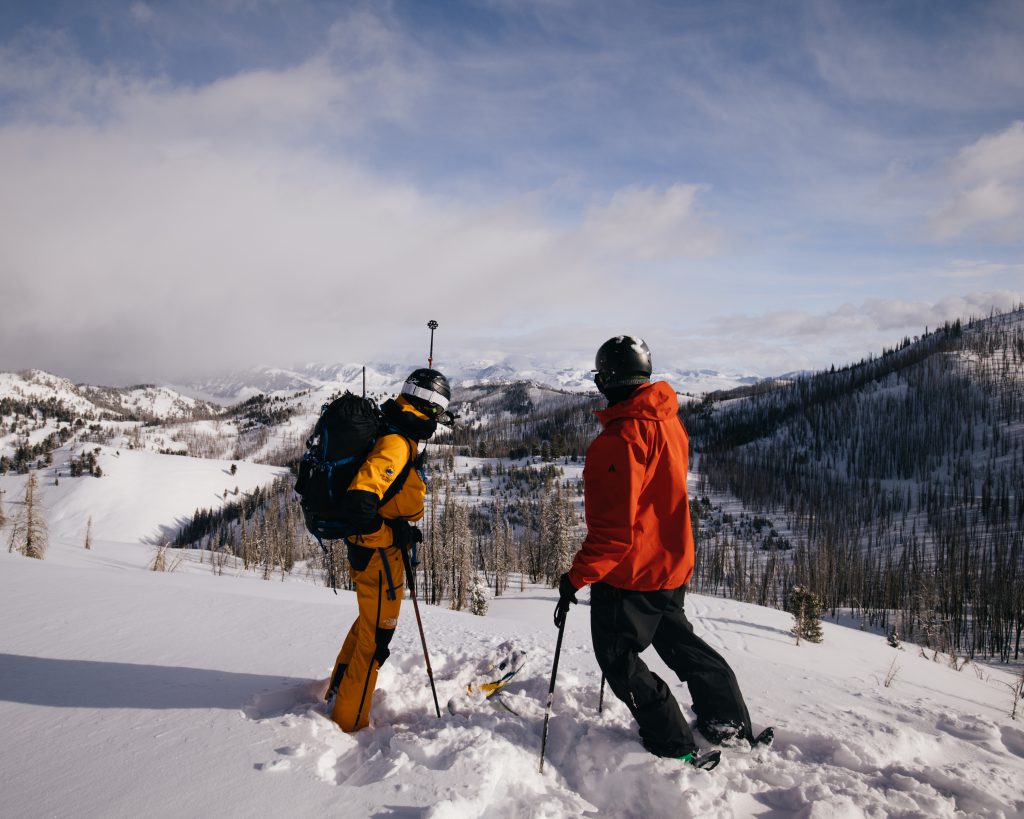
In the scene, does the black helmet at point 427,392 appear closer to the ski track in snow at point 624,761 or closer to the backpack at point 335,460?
the backpack at point 335,460

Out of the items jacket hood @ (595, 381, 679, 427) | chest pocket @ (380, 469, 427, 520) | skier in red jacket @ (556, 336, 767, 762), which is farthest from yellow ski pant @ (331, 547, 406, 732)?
jacket hood @ (595, 381, 679, 427)

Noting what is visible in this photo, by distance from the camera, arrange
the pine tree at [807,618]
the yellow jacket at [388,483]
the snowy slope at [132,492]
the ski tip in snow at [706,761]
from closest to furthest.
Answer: the ski tip in snow at [706,761], the yellow jacket at [388,483], the pine tree at [807,618], the snowy slope at [132,492]

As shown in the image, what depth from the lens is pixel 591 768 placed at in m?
3.64

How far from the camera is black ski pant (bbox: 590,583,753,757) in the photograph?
3.73 meters

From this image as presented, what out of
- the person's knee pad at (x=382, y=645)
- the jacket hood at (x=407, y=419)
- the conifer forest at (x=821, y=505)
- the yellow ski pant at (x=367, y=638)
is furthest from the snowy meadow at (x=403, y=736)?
the conifer forest at (x=821, y=505)

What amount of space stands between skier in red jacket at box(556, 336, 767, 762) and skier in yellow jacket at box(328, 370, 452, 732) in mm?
1471

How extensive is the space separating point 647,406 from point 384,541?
2.43 meters

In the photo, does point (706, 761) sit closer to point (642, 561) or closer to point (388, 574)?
point (642, 561)

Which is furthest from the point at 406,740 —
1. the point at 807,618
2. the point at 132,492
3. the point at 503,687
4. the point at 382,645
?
the point at 132,492

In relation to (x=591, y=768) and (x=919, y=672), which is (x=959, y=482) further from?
(x=591, y=768)

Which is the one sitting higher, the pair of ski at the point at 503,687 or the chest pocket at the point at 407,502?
the chest pocket at the point at 407,502

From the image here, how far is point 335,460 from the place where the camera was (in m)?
4.06

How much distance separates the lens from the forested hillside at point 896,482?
53.2 metres

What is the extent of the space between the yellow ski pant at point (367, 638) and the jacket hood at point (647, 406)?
88.2 inches
